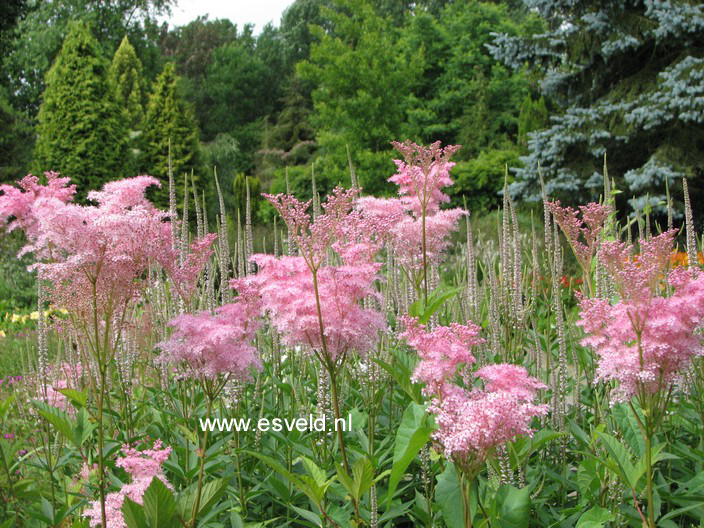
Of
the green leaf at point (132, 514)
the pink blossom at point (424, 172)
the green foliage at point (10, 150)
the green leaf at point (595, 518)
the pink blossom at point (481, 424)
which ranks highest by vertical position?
the green foliage at point (10, 150)

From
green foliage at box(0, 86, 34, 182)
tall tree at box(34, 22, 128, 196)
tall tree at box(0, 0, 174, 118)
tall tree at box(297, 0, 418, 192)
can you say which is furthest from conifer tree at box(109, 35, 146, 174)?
tall tree at box(297, 0, 418, 192)

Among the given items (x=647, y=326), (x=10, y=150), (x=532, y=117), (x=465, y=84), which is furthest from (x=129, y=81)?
(x=647, y=326)

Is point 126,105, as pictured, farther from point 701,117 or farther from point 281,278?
point 281,278

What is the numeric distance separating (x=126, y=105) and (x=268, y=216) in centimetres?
767

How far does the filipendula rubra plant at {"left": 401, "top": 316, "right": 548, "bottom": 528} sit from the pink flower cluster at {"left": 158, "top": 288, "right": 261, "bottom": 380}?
55 centimetres

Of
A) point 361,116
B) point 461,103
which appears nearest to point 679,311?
point 361,116

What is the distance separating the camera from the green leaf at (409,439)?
5.48 feet

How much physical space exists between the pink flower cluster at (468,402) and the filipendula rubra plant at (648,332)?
0.92 ft

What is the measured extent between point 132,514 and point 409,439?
75 cm

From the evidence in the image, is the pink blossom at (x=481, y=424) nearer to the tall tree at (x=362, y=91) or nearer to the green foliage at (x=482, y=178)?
the tall tree at (x=362, y=91)

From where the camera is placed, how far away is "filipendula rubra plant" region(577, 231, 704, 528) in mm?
1783

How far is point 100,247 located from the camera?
6.78ft

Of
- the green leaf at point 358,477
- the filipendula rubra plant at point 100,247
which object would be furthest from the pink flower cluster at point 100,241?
the green leaf at point 358,477

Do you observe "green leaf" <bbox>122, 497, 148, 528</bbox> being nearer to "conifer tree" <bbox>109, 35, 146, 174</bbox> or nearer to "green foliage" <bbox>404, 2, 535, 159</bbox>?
"green foliage" <bbox>404, 2, 535, 159</bbox>
